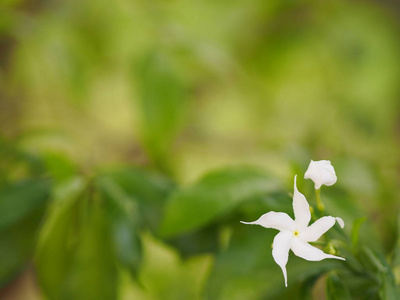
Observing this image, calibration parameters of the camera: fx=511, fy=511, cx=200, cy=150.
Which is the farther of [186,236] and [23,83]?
[23,83]

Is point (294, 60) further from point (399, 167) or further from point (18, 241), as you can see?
point (18, 241)

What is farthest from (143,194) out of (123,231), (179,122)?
(179,122)

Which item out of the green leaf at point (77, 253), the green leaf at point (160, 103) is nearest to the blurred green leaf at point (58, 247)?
the green leaf at point (77, 253)

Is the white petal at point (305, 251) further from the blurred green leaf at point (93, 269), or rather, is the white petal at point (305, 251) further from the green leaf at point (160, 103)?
the green leaf at point (160, 103)

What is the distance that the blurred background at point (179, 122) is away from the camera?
51cm

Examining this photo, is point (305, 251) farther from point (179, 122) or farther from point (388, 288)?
point (179, 122)

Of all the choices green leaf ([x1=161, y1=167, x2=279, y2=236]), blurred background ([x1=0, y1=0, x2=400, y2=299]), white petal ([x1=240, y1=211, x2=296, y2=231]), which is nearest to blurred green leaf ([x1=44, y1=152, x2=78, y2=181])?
blurred background ([x1=0, y1=0, x2=400, y2=299])

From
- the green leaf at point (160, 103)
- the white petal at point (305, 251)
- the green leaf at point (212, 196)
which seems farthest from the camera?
the green leaf at point (160, 103)

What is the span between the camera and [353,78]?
1.30 meters

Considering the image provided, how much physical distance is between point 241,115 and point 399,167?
0.47 metres

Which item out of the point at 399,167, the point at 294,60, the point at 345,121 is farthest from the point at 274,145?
the point at 399,167

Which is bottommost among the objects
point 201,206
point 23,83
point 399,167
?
point 399,167

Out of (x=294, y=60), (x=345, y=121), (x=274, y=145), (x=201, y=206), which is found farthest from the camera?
(x=294, y=60)

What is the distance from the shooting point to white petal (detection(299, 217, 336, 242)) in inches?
12.8
